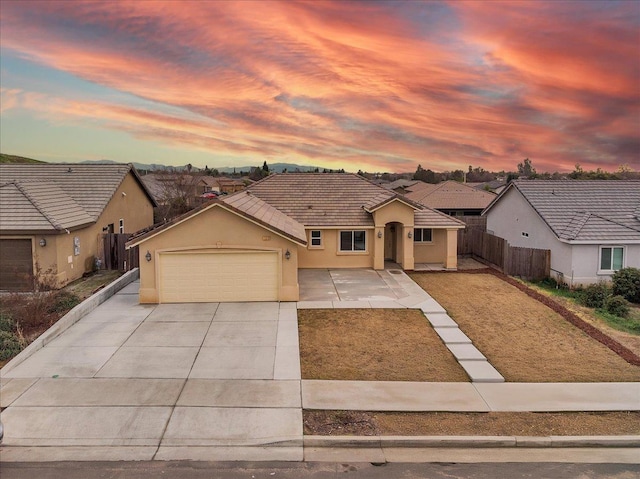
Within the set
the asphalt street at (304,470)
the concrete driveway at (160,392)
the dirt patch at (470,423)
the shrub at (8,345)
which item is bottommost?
the asphalt street at (304,470)

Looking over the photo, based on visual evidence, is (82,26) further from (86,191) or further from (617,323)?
(617,323)

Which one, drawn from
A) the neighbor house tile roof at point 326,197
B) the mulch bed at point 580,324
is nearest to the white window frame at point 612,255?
the mulch bed at point 580,324

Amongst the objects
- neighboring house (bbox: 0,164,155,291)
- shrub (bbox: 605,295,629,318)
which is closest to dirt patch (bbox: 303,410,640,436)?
shrub (bbox: 605,295,629,318)

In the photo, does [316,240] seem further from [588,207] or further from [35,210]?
[588,207]

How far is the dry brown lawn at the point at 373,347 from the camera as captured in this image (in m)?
12.0

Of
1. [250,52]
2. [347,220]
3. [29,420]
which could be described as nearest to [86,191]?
[250,52]

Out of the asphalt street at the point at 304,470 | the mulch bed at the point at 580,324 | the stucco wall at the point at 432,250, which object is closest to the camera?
the asphalt street at the point at 304,470

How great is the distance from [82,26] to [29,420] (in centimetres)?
2038

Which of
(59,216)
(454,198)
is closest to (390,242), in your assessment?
(59,216)

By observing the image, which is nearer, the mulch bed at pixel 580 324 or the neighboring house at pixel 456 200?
the mulch bed at pixel 580 324

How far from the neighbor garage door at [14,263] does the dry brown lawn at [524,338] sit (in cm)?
1723

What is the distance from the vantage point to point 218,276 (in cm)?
1842

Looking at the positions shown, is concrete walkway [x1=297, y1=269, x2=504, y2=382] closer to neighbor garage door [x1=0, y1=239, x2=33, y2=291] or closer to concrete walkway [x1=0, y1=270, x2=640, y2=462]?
concrete walkway [x1=0, y1=270, x2=640, y2=462]

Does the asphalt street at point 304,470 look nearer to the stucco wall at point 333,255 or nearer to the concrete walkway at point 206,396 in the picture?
the concrete walkway at point 206,396
